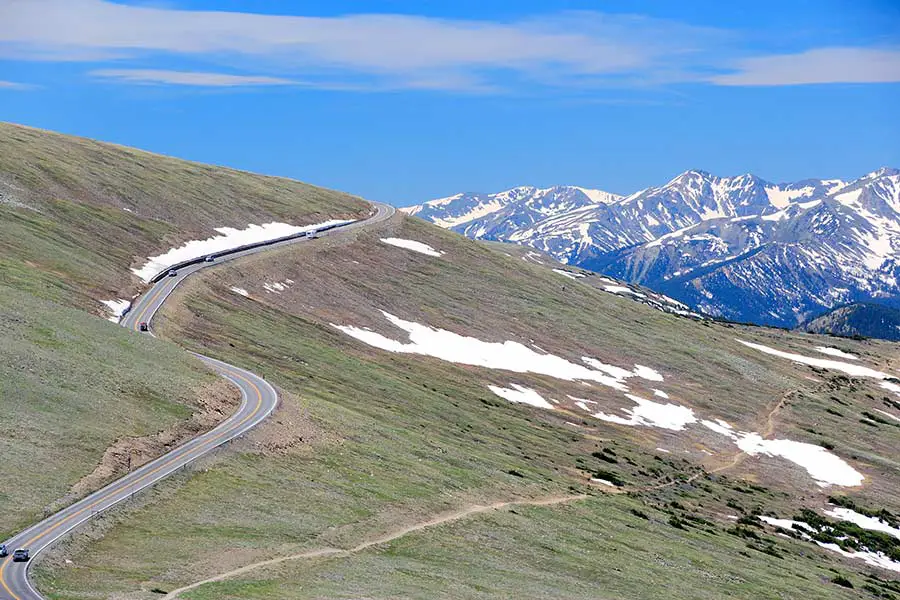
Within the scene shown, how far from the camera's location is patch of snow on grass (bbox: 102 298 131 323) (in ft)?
322

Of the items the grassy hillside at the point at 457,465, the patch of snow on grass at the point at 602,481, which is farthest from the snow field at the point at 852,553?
the patch of snow on grass at the point at 602,481

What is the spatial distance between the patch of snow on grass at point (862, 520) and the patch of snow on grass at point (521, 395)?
31891mm

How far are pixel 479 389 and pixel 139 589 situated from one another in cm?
7583

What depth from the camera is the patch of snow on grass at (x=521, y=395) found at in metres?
115

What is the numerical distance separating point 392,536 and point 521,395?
62.6m

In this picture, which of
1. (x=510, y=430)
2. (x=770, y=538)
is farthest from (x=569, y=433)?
(x=770, y=538)

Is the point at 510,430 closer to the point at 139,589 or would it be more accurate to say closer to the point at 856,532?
the point at 856,532

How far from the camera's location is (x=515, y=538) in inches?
2410

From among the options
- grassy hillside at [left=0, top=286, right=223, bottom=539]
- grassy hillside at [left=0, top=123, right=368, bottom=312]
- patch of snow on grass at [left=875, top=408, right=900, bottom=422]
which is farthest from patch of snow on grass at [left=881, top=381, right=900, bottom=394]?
grassy hillside at [left=0, top=286, right=223, bottom=539]

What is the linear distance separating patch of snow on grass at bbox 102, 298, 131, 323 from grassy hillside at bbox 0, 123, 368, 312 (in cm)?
151

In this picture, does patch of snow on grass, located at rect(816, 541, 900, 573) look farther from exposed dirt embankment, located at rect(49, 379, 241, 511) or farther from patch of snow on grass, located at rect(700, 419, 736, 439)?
exposed dirt embankment, located at rect(49, 379, 241, 511)

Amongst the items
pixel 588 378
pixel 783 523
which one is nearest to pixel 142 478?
pixel 783 523

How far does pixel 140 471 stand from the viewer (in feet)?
188

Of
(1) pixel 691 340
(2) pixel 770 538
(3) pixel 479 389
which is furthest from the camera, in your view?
(1) pixel 691 340
